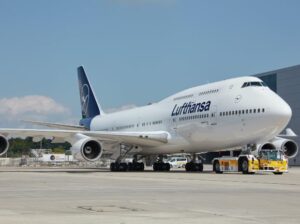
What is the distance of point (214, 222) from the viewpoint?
955cm

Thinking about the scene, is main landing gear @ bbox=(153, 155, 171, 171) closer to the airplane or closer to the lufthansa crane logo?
the airplane

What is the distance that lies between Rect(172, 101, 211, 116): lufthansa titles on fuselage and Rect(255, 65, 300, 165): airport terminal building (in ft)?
116

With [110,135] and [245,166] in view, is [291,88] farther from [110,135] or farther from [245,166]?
[245,166]

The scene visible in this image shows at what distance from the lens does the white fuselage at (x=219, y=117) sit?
93.0 ft

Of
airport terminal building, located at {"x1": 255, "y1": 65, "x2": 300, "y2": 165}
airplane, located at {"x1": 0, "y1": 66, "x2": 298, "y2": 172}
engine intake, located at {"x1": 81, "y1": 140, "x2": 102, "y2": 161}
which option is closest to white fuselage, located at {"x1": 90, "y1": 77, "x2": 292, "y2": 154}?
airplane, located at {"x1": 0, "y1": 66, "x2": 298, "y2": 172}

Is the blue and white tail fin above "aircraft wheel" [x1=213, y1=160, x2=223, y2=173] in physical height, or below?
above

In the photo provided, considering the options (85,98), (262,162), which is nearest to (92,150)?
(262,162)

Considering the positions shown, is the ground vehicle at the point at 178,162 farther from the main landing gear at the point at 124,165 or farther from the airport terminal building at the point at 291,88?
the main landing gear at the point at 124,165

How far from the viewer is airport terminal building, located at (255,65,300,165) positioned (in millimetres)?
67312

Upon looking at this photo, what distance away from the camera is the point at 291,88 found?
2687 inches

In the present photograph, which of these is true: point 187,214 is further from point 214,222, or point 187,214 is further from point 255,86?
point 255,86

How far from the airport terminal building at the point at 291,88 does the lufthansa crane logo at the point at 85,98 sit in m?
27.9

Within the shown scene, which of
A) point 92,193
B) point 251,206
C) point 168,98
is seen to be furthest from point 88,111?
point 251,206

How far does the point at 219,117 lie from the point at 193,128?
2291 millimetres
